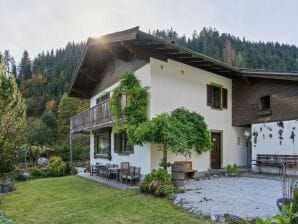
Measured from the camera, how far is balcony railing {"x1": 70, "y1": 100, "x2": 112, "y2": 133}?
14.7 m

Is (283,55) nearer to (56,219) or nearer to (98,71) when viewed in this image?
(98,71)

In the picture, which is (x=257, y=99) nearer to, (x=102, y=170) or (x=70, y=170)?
(x=102, y=170)

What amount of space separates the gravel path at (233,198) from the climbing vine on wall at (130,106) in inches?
124

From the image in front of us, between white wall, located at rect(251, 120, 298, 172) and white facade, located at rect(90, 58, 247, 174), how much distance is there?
1260 mm

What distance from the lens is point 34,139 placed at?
1283 inches

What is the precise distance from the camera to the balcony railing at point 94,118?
14683mm

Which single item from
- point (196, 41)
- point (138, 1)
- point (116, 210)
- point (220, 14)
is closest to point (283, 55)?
point (196, 41)

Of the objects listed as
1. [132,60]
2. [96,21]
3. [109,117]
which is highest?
[96,21]

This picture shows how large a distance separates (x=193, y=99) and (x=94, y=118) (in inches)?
202

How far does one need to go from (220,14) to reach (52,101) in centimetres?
3475

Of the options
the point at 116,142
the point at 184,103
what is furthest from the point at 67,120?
the point at 184,103

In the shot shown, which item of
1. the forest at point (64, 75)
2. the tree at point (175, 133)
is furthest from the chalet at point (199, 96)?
the forest at point (64, 75)

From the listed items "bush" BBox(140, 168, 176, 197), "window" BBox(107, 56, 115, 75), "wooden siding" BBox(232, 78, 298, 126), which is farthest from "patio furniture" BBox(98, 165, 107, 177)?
"wooden siding" BBox(232, 78, 298, 126)

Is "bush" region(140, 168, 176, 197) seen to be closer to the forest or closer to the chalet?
the chalet
